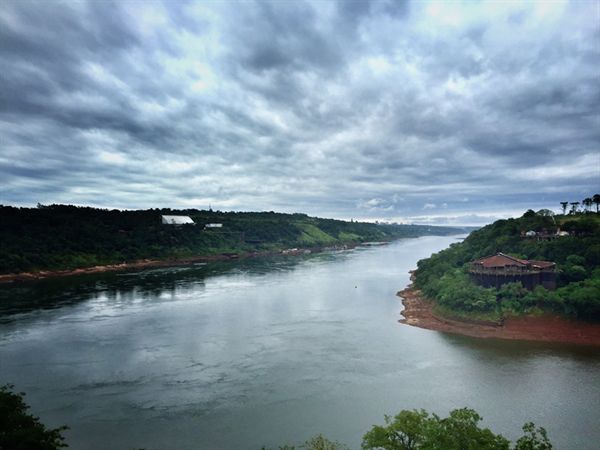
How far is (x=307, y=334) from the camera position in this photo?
4384 centimetres

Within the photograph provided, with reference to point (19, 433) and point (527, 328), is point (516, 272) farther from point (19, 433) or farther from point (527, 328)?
point (19, 433)

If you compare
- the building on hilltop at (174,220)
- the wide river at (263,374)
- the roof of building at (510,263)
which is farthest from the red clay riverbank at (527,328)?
the building on hilltop at (174,220)

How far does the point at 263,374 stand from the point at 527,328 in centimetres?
2945

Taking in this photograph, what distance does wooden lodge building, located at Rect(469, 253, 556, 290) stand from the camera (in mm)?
49406

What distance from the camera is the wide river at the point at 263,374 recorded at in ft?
79.5

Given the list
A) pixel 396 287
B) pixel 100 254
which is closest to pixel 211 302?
pixel 396 287

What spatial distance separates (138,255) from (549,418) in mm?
108647

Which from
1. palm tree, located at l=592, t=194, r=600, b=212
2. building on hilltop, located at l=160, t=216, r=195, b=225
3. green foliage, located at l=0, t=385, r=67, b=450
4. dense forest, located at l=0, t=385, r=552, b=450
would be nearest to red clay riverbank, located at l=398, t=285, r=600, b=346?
dense forest, located at l=0, t=385, r=552, b=450

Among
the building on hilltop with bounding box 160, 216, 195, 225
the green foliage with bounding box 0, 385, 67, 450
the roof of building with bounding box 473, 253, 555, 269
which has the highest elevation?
the building on hilltop with bounding box 160, 216, 195, 225

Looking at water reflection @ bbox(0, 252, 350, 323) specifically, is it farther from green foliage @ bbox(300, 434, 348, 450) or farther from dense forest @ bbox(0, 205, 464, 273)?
green foliage @ bbox(300, 434, 348, 450)

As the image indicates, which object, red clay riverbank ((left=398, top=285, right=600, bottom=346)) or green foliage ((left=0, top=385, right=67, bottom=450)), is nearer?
green foliage ((left=0, top=385, right=67, bottom=450))

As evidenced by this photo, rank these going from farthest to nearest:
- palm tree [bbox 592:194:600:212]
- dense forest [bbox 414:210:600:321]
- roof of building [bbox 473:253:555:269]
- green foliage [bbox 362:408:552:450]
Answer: palm tree [bbox 592:194:600:212], roof of building [bbox 473:253:555:269], dense forest [bbox 414:210:600:321], green foliage [bbox 362:408:552:450]

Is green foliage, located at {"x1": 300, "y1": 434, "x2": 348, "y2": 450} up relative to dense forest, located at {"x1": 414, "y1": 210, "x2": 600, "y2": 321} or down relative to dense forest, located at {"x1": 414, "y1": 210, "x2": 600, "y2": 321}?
down

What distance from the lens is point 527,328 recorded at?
43188 millimetres
